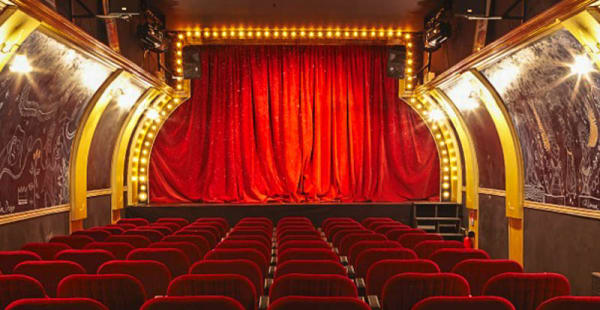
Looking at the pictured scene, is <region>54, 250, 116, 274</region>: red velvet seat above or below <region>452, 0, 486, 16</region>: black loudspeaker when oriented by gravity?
below

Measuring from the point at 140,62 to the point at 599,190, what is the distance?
8899mm

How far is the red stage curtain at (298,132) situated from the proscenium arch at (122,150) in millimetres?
1666

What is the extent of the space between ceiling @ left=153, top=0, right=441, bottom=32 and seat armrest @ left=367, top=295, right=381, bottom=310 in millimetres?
8114

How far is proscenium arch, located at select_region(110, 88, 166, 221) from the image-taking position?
1323cm

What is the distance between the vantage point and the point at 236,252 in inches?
243

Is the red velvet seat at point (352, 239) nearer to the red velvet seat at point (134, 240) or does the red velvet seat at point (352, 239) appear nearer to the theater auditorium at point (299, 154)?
the theater auditorium at point (299, 154)

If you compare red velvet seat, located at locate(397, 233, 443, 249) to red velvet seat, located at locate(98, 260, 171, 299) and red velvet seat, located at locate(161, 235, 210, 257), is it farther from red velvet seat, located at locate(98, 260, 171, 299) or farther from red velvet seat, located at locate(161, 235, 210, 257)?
red velvet seat, located at locate(98, 260, 171, 299)

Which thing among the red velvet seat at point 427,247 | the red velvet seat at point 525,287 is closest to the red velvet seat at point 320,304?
the red velvet seat at point 525,287

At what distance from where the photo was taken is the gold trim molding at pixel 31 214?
327 inches

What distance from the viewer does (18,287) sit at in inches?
166

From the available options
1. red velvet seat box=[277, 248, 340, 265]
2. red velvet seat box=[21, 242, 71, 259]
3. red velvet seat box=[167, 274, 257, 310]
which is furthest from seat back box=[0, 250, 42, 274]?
red velvet seat box=[277, 248, 340, 265]

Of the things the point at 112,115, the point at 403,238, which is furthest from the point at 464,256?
the point at 112,115

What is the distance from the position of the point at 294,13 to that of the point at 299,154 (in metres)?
4.30

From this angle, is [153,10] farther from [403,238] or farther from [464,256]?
[464,256]
